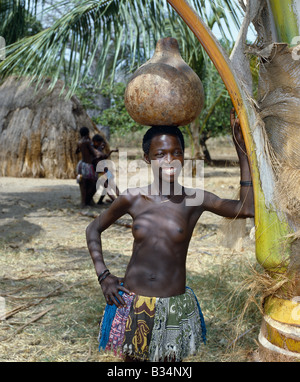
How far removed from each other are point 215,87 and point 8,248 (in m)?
7.67

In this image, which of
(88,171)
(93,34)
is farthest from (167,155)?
(88,171)

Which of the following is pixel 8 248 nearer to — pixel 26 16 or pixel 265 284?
pixel 26 16

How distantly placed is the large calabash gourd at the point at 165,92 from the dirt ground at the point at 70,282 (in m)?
0.70

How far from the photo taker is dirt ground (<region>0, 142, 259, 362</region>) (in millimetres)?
2590

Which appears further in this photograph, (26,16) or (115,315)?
(26,16)

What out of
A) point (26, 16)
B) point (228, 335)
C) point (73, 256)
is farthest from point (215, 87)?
point (228, 335)

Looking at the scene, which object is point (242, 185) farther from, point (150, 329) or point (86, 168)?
point (86, 168)

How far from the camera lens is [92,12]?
16.7ft

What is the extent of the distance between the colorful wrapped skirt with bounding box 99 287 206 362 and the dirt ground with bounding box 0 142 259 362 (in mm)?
216

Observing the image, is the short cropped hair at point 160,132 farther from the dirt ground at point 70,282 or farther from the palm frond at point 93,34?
the palm frond at point 93,34

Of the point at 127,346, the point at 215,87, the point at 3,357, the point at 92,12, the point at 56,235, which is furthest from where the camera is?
the point at 215,87

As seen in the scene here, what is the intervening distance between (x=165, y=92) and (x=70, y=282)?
93.4 inches

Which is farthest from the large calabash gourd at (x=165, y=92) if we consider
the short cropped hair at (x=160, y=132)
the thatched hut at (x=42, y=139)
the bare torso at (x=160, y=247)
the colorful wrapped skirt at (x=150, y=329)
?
the thatched hut at (x=42, y=139)

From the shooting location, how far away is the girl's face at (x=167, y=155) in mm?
2170
